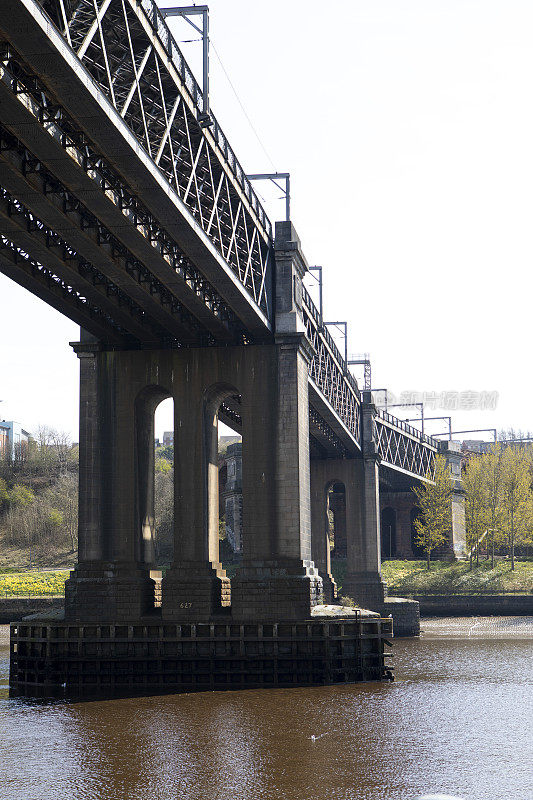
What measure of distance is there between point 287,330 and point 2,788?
2611cm

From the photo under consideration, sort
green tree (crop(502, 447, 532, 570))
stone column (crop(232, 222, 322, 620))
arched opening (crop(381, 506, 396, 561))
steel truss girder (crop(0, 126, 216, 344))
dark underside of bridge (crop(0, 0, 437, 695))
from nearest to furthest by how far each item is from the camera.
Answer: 1. steel truss girder (crop(0, 126, 216, 344))
2. dark underside of bridge (crop(0, 0, 437, 695))
3. stone column (crop(232, 222, 322, 620))
4. green tree (crop(502, 447, 532, 570))
5. arched opening (crop(381, 506, 396, 561))

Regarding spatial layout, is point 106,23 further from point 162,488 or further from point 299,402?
point 162,488

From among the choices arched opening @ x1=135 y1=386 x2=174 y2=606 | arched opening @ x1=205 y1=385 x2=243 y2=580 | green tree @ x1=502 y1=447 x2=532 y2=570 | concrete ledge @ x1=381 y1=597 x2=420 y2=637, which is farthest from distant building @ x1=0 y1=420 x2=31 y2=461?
arched opening @ x1=135 y1=386 x2=174 y2=606

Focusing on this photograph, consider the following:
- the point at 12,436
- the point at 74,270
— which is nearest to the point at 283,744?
the point at 74,270

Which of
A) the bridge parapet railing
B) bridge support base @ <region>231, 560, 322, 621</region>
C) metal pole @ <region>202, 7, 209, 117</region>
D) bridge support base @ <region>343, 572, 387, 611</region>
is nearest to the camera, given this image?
metal pole @ <region>202, 7, 209, 117</region>

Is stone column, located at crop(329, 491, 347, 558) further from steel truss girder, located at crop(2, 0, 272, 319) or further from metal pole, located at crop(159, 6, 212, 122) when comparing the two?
metal pole, located at crop(159, 6, 212, 122)

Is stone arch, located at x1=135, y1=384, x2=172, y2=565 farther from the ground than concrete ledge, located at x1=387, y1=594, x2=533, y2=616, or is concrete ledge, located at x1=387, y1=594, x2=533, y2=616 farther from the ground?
stone arch, located at x1=135, y1=384, x2=172, y2=565

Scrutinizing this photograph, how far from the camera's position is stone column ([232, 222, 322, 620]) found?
133 feet

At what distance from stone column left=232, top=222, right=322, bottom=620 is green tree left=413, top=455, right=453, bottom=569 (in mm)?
48954

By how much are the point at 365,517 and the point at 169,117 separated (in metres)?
52.3

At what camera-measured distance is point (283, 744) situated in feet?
80.1

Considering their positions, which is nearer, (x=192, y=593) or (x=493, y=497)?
(x=192, y=593)

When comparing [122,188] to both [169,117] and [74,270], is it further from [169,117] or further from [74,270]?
[74,270]

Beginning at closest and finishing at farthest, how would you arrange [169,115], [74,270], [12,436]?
[169,115], [74,270], [12,436]
